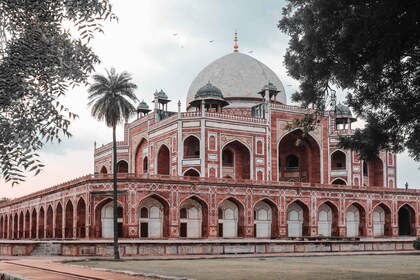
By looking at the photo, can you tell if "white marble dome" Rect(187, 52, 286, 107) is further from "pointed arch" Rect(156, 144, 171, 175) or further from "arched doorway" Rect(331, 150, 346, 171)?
"pointed arch" Rect(156, 144, 171, 175)

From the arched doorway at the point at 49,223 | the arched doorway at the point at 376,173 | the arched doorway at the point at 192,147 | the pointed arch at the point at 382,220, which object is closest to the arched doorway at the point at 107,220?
the arched doorway at the point at 192,147

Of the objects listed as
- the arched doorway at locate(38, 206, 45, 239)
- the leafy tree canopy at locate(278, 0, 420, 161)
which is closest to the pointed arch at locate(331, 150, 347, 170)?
the arched doorway at locate(38, 206, 45, 239)

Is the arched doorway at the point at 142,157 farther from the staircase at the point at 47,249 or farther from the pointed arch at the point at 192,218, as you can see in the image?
the staircase at the point at 47,249

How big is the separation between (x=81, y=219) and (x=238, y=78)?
2385 centimetres

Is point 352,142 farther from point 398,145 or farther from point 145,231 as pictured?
point 145,231

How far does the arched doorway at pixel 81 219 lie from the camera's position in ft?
156

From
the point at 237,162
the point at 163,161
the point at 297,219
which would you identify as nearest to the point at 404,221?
the point at 297,219

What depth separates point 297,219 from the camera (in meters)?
52.4

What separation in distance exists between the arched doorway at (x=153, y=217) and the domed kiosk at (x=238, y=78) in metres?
18.4

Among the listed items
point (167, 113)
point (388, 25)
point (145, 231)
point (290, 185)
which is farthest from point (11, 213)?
point (388, 25)

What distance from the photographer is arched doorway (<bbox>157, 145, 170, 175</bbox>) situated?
5866 centimetres

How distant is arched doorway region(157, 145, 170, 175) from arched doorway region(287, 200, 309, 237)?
44.2 feet

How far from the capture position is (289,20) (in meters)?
16.4

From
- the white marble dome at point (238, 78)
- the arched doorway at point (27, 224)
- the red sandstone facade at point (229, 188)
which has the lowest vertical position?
the arched doorway at point (27, 224)
